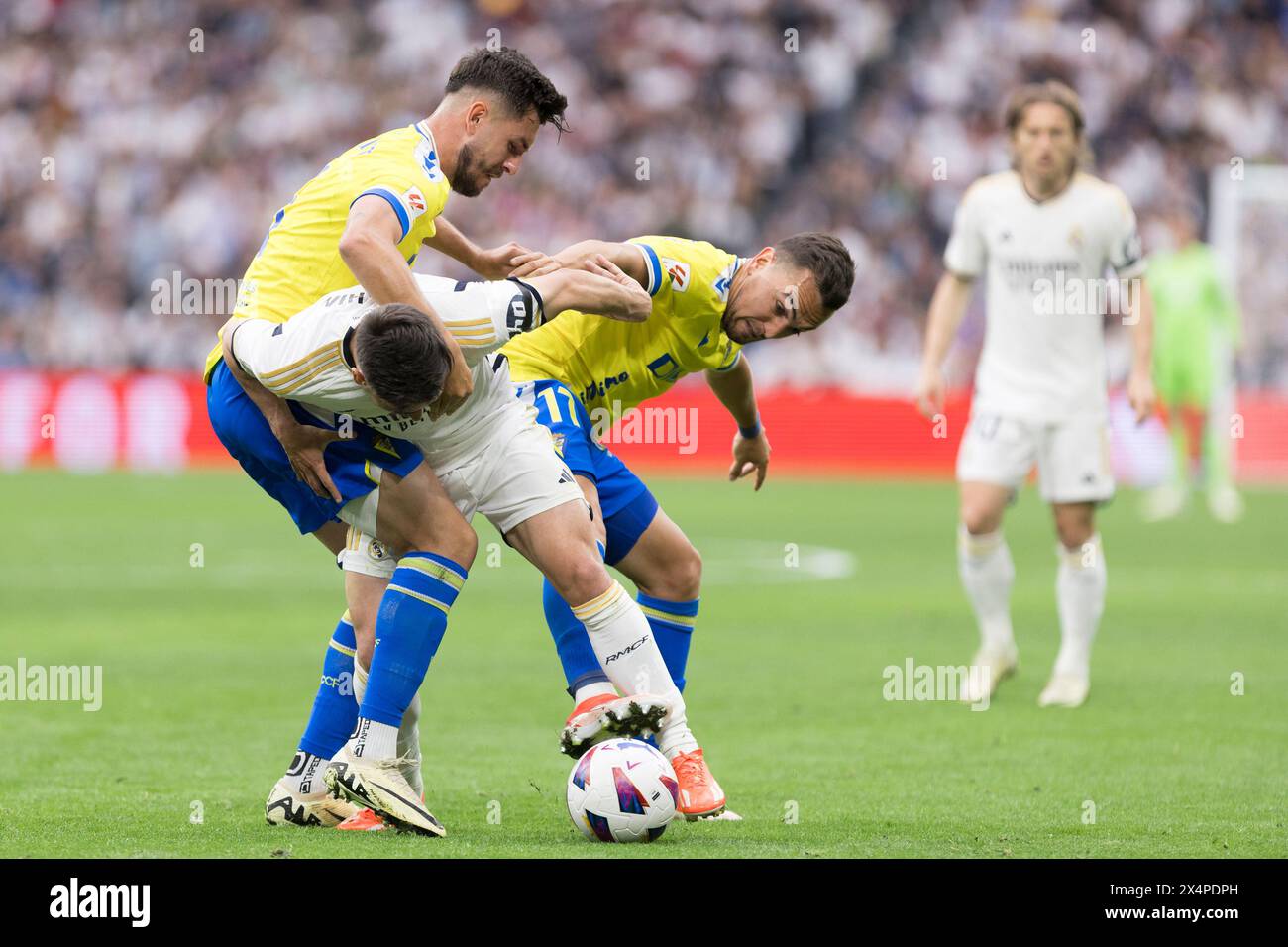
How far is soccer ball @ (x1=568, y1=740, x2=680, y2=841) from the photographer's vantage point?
5211 mm

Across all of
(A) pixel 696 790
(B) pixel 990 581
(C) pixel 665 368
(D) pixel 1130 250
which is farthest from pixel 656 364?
(D) pixel 1130 250

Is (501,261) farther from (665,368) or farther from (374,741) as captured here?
(374,741)

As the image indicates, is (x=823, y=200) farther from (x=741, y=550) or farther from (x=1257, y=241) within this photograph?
(x=741, y=550)

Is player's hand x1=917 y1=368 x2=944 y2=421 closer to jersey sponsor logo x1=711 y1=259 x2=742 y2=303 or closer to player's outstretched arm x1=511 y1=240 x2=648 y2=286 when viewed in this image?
jersey sponsor logo x1=711 y1=259 x2=742 y2=303

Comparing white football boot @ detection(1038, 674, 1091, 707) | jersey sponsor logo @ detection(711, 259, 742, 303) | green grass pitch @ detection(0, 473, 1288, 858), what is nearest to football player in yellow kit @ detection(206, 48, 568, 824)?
green grass pitch @ detection(0, 473, 1288, 858)

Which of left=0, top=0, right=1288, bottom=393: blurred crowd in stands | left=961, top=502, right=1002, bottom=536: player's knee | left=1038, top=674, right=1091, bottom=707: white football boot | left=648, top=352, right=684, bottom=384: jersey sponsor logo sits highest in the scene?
left=0, top=0, right=1288, bottom=393: blurred crowd in stands

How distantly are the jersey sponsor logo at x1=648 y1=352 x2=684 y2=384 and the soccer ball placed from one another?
1.52m

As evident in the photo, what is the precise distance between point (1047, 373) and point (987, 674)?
4.90 ft

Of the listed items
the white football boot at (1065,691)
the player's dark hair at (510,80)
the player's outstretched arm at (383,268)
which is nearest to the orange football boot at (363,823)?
the player's outstretched arm at (383,268)

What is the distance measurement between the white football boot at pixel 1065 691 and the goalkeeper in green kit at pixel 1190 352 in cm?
1046

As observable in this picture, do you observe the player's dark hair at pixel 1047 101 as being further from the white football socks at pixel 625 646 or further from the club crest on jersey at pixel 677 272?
the white football socks at pixel 625 646

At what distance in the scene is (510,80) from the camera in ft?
18.8

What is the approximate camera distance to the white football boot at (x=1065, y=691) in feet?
27.7

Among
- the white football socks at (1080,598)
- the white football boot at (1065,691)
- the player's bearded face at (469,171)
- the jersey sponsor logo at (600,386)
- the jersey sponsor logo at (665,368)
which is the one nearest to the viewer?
the player's bearded face at (469,171)
